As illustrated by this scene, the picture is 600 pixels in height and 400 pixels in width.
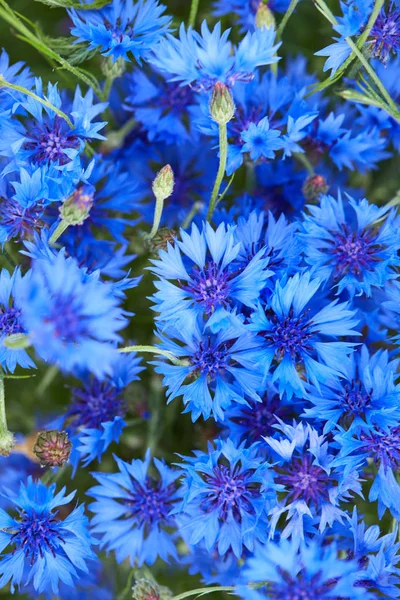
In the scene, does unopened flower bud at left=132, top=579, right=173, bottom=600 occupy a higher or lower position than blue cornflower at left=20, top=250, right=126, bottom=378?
lower

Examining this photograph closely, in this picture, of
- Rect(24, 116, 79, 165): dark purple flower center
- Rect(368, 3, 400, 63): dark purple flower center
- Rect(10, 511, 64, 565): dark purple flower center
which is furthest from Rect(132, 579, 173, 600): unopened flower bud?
Rect(368, 3, 400, 63): dark purple flower center

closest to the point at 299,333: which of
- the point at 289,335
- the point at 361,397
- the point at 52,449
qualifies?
the point at 289,335

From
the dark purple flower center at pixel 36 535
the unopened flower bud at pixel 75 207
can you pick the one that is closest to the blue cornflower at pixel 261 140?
the unopened flower bud at pixel 75 207

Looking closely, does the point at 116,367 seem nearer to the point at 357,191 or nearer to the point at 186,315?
the point at 186,315

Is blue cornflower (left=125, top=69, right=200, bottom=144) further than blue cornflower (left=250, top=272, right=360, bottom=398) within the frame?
Yes

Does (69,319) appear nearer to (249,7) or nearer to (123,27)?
(123,27)

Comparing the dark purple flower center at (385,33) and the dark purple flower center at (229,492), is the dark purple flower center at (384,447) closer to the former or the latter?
the dark purple flower center at (229,492)

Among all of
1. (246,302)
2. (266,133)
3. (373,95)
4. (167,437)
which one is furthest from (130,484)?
(373,95)

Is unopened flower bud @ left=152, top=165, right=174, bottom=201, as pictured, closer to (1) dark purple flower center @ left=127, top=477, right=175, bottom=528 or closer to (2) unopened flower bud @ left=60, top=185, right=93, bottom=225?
(2) unopened flower bud @ left=60, top=185, right=93, bottom=225
